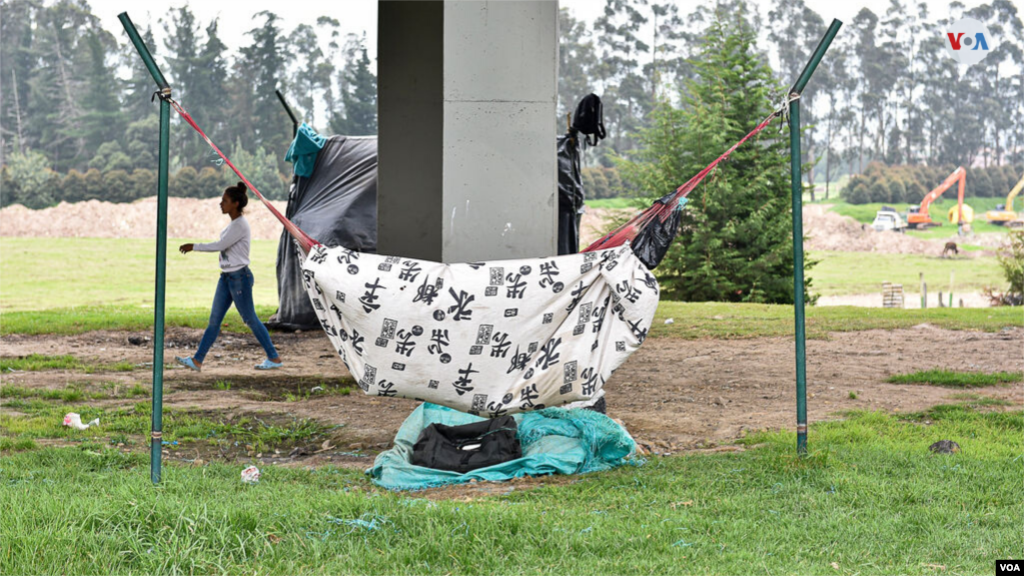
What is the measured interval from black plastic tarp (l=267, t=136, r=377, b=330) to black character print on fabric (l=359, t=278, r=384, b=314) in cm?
614

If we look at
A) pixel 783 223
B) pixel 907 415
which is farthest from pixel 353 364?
pixel 783 223

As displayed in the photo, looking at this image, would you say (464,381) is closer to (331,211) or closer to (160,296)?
(160,296)

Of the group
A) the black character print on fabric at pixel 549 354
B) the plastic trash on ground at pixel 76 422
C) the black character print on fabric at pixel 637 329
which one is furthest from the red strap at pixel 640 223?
the plastic trash on ground at pixel 76 422

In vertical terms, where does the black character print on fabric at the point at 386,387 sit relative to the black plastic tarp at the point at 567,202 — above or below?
below

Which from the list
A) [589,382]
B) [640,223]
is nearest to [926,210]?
[640,223]

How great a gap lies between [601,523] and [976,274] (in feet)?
134

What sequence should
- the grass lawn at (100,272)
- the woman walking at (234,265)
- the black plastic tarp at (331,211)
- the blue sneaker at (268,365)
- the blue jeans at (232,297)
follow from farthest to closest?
1. the grass lawn at (100,272)
2. the black plastic tarp at (331,211)
3. the blue sneaker at (268,365)
4. the blue jeans at (232,297)
5. the woman walking at (234,265)

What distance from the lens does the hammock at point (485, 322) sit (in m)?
4.05

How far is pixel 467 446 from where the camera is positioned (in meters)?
4.44

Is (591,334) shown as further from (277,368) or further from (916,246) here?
(916,246)

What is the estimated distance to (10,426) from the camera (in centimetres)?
540

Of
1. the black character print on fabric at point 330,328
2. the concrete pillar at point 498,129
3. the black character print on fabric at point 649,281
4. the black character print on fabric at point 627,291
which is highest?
the concrete pillar at point 498,129

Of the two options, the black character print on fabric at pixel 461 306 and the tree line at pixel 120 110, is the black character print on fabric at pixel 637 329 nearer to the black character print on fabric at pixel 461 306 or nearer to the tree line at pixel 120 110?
the black character print on fabric at pixel 461 306

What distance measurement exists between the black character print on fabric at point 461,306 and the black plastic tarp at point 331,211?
624cm
